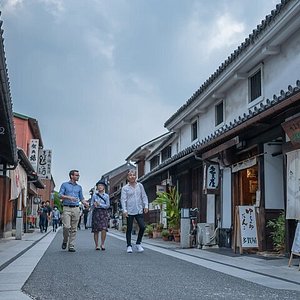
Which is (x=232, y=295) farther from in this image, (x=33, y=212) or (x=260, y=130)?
(x=33, y=212)

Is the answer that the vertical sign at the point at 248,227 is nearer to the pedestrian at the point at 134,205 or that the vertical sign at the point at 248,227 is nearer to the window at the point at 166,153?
the pedestrian at the point at 134,205

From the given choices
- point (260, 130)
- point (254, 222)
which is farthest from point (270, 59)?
point (254, 222)

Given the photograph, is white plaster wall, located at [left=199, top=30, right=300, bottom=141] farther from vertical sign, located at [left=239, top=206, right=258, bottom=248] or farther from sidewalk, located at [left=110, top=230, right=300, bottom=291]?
sidewalk, located at [left=110, top=230, right=300, bottom=291]

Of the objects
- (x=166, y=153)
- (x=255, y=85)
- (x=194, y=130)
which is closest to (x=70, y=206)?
(x=255, y=85)

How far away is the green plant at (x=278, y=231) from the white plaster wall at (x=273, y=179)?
0.37 m

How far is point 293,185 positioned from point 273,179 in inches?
75.5

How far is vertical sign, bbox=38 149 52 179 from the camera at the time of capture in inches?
1337

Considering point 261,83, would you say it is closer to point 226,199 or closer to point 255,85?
point 255,85

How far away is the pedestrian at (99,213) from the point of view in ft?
35.9

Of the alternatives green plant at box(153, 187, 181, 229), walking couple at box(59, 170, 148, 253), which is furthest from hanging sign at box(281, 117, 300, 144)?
green plant at box(153, 187, 181, 229)

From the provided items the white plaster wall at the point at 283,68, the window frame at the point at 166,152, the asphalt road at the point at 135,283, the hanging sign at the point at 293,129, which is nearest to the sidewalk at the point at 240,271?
the asphalt road at the point at 135,283

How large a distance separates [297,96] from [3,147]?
8.75m

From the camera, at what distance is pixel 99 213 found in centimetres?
1109

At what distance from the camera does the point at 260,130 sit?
10.7 meters
